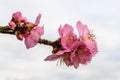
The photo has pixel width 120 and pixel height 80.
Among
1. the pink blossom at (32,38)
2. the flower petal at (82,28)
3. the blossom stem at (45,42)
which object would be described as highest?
the flower petal at (82,28)

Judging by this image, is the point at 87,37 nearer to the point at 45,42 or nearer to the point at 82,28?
the point at 82,28

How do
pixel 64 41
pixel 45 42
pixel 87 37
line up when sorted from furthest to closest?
pixel 87 37
pixel 64 41
pixel 45 42

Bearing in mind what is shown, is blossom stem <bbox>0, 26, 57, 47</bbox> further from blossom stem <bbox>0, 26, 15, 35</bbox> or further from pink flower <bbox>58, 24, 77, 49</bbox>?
pink flower <bbox>58, 24, 77, 49</bbox>

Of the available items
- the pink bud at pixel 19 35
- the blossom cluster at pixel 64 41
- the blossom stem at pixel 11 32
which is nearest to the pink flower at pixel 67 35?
the blossom cluster at pixel 64 41

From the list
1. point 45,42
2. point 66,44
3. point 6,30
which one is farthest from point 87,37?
point 6,30

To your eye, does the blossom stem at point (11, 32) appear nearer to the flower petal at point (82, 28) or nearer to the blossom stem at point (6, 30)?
the blossom stem at point (6, 30)

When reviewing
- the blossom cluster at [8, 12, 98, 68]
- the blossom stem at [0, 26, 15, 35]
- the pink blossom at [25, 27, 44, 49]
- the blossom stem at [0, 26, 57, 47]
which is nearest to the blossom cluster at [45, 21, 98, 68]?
the blossom cluster at [8, 12, 98, 68]
